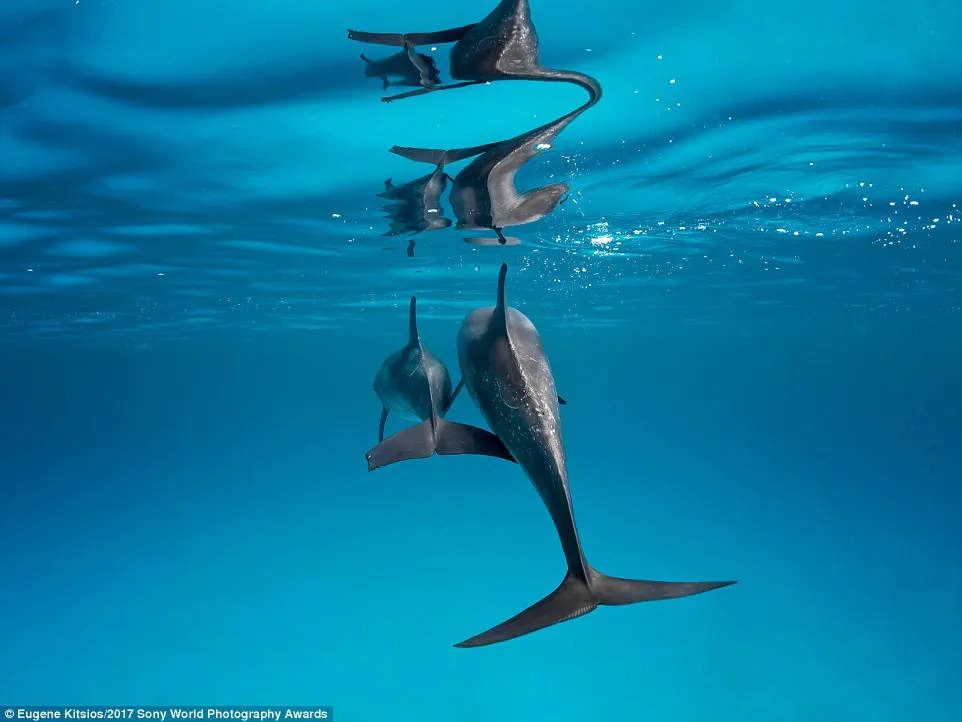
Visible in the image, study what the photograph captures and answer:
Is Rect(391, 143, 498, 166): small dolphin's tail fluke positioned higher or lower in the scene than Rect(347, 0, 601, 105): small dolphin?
lower

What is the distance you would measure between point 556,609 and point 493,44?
575 centimetres

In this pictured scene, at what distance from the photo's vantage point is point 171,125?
11.1m

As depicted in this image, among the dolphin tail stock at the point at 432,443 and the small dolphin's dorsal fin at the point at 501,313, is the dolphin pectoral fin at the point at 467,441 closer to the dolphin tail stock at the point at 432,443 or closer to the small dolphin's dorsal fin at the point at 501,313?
the dolphin tail stock at the point at 432,443

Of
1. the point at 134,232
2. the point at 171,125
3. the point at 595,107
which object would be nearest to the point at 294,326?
the point at 134,232

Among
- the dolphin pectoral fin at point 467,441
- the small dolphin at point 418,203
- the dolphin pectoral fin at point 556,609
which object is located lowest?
the dolphin pectoral fin at point 556,609

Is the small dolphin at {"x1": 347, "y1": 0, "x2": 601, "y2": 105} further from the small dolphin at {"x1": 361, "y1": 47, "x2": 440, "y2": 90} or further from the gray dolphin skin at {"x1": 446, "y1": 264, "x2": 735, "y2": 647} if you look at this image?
the gray dolphin skin at {"x1": 446, "y1": 264, "x2": 735, "y2": 647}

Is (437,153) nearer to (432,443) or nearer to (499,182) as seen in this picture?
(499,182)

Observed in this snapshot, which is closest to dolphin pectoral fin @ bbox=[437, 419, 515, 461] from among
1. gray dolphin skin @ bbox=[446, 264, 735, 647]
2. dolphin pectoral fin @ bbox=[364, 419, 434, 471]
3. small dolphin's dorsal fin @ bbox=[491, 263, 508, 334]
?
dolphin pectoral fin @ bbox=[364, 419, 434, 471]

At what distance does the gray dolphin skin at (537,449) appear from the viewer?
13.2 feet

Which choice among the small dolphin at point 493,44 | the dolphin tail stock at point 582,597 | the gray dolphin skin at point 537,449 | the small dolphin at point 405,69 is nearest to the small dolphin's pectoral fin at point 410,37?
the small dolphin at point 493,44

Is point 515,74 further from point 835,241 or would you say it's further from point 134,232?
point 835,241

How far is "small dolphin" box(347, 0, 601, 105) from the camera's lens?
6.66m

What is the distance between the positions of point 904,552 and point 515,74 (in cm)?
3135

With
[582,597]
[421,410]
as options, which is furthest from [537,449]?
[421,410]
